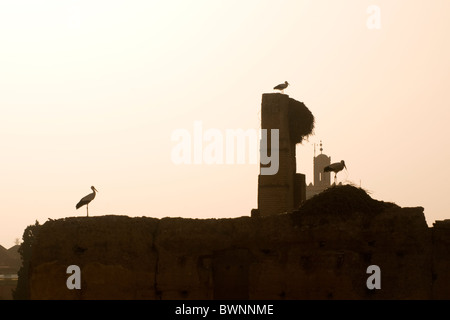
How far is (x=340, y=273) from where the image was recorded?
15.6 meters

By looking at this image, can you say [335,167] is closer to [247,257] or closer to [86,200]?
[86,200]

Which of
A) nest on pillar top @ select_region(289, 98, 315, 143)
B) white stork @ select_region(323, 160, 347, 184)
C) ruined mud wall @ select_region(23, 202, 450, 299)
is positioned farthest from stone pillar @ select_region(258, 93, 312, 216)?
ruined mud wall @ select_region(23, 202, 450, 299)

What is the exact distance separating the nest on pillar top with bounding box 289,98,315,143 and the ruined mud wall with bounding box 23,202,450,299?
785 cm

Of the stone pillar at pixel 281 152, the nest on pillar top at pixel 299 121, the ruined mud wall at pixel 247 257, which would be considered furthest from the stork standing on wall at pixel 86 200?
the nest on pillar top at pixel 299 121

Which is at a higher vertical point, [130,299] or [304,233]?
[304,233]

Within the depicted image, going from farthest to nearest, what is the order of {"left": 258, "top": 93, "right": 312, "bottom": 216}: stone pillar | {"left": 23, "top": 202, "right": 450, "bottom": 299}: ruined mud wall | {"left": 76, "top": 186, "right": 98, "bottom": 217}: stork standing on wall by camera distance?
{"left": 258, "top": 93, "right": 312, "bottom": 216}: stone pillar
{"left": 76, "top": 186, "right": 98, "bottom": 217}: stork standing on wall
{"left": 23, "top": 202, "right": 450, "bottom": 299}: ruined mud wall

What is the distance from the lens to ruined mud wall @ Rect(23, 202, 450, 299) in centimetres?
1559

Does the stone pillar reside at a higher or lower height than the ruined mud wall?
higher

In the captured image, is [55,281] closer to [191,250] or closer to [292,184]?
[191,250]

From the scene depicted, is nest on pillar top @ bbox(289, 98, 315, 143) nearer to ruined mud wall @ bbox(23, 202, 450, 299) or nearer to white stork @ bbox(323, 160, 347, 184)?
white stork @ bbox(323, 160, 347, 184)

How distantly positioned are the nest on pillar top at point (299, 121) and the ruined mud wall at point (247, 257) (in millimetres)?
7852
